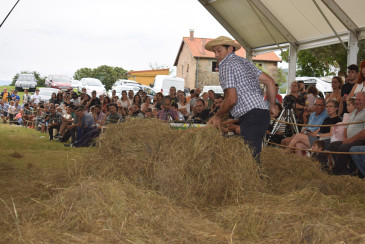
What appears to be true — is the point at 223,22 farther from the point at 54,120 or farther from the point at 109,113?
the point at 54,120

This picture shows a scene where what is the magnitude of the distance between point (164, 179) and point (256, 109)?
1.19 metres

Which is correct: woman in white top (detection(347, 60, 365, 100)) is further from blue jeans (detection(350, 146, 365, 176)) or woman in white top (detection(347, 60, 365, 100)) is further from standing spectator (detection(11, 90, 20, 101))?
standing spectator (detection(11, 90, 20, 101))

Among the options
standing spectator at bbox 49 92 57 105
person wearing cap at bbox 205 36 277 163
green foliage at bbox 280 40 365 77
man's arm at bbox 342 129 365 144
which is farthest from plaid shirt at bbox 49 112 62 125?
green foliage at bbox 280 40 365 77

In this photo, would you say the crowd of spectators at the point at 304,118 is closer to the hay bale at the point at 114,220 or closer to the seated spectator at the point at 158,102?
the seated spectator at the point at 158,102

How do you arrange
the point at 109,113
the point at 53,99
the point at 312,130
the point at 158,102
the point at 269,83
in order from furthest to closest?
the point at 53,99 → the point at 158,102 → the point at 109,113 → the point at 312,130 → the point at 269,83

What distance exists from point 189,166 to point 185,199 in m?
0.35

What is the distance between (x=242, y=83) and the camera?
4512mm

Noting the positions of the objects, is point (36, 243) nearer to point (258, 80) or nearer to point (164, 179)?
point (164, 179)

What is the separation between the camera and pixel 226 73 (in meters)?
4.53

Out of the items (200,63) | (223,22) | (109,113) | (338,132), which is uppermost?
(200,63)

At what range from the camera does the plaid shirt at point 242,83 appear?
4.50 metres

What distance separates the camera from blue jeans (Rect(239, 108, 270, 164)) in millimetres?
4492

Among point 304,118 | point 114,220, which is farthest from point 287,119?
point 114,220

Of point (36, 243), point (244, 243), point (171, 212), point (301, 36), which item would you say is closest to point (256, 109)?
point (171, 212)
